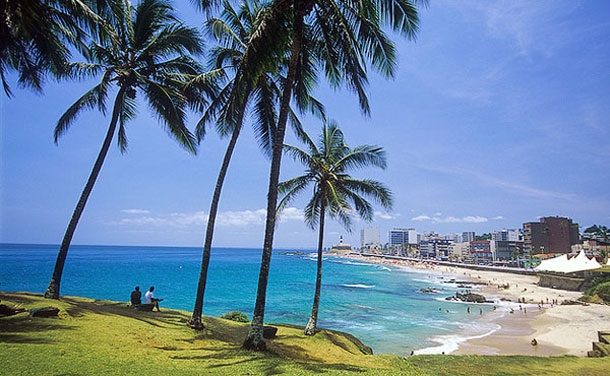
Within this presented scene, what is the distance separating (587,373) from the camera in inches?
350

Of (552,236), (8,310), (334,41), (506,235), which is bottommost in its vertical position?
(8,310)

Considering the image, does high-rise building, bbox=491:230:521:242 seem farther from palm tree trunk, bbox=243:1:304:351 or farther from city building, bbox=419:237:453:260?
palm tree trunk, bbox=243:1:304:351

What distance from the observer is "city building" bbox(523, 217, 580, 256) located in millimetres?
95125

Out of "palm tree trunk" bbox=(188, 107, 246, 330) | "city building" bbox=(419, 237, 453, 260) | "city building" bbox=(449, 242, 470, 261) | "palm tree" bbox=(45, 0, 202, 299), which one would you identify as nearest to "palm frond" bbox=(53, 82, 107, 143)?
"palm tree" bbox=(45, 0, 202, 299)

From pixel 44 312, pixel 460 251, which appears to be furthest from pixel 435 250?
pixel 44 312

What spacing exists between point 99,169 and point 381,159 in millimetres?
11289

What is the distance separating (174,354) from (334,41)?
942 cm

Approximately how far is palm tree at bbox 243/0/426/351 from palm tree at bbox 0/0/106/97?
512 centimetres

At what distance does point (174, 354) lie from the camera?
7.06 meters

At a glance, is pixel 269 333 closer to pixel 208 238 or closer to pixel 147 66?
pixel 208 238

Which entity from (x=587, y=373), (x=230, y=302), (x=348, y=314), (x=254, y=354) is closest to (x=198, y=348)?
(x=254, y=354)

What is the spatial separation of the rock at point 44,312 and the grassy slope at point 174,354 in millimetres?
201

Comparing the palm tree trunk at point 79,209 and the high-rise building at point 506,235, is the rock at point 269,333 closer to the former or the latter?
the palm tree trunk at point 79,209

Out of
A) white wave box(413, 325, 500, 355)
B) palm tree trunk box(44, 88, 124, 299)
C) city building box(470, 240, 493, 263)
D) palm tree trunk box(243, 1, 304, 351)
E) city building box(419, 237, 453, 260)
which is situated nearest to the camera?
palm tree trunk box(243, 1, 304, 351)
